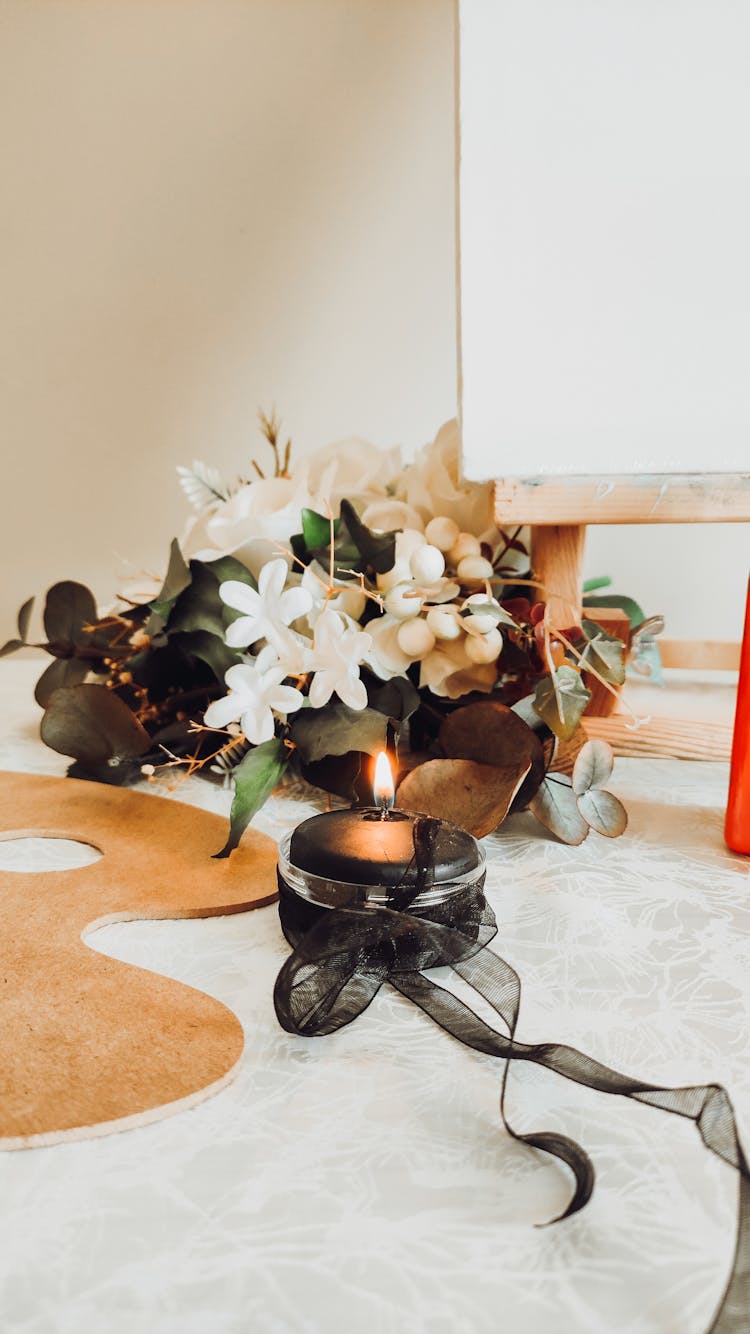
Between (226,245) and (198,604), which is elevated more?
(226,245)

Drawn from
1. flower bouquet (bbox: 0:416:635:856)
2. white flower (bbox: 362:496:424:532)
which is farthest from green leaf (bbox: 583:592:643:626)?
white flower (bbox: 362:496:424:532)

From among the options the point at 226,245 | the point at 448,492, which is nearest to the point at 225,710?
the point at 448,492

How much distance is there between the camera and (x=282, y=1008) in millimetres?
346

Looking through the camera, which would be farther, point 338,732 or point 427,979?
point 338,732

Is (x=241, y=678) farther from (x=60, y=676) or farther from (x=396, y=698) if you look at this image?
(x=60, y=676)

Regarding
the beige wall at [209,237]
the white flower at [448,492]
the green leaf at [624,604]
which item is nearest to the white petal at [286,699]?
the white flower at [448,492]

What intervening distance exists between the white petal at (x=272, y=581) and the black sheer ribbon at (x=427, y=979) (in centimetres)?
18

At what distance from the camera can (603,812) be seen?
1.75 feet

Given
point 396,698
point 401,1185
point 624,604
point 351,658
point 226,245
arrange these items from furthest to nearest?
point 226,245 → point 624,604 → point 396,698 → point 351,658 → point 401,1185

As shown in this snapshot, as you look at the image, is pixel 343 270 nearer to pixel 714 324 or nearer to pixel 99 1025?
pixel 714 324

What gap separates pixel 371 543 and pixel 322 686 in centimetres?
15

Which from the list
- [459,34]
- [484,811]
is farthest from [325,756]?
[459,34]

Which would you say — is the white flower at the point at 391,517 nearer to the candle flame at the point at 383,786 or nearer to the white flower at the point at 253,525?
the white flower at the point at 253,525

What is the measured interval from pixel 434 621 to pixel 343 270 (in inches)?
27.8
